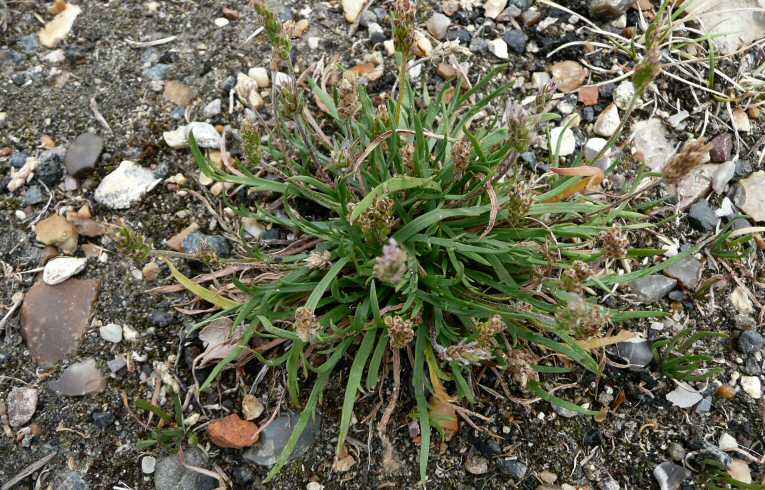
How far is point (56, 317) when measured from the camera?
2641 mm

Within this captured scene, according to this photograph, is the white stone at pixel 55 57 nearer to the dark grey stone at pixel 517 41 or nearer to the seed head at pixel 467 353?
the dark grey stone at pixel 517 41

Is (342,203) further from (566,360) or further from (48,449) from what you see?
(48,449)

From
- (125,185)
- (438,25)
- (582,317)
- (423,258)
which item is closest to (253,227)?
(125,185)

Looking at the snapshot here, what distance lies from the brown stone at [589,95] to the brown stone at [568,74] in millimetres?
42

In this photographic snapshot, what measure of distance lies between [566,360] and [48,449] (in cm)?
220

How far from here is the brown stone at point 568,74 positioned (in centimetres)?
317

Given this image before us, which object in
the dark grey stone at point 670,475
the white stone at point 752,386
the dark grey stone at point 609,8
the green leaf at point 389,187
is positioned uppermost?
the dark grey stone at point 609,8

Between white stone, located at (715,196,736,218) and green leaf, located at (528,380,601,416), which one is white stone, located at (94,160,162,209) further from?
white stone, located at (715,196,736,218)

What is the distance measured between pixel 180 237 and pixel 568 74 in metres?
2.17

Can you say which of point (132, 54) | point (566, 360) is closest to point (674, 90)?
point (566, 360)

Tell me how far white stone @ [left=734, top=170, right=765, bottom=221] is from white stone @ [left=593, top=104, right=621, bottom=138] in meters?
0.66

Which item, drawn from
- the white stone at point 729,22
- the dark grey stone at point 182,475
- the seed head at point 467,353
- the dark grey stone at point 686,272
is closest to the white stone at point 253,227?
the dark grey stone at point 182,475

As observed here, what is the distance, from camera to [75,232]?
281 centimetres

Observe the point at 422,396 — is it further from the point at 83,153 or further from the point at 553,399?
the point at 83,153
